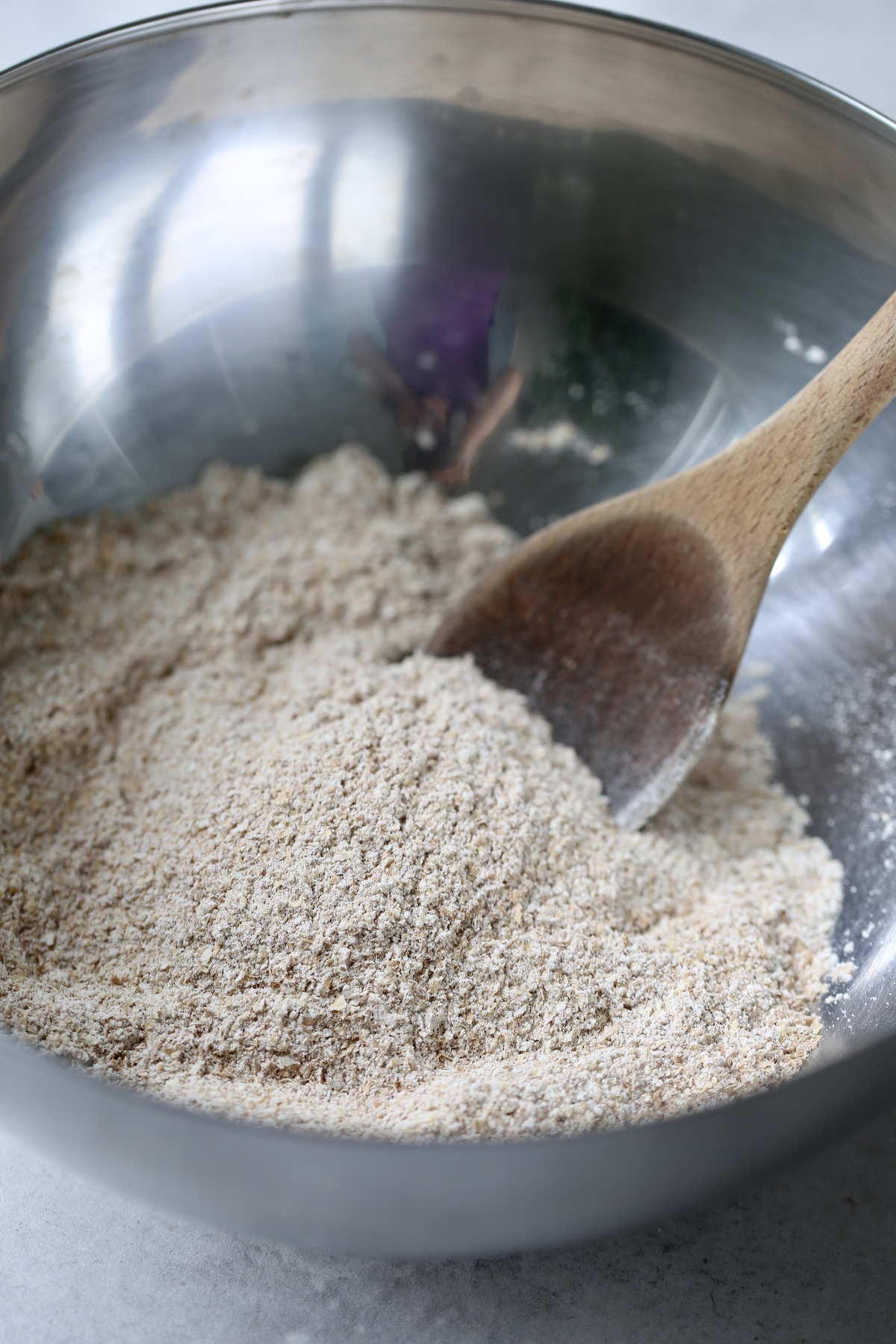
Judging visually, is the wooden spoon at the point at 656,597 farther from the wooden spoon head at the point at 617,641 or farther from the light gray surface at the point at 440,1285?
the light gray surface at the point at 440,1285

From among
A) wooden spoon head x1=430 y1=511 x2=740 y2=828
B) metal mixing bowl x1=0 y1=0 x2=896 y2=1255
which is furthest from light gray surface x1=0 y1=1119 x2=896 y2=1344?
wooden spoon head x1=430 y1=511 x2=740 y2=828

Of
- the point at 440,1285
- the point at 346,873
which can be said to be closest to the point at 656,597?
the point at 346,873

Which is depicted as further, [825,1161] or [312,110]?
[312,110]

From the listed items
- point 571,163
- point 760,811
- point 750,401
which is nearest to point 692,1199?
point 760,811

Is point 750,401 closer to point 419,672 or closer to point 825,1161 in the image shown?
point 419,672

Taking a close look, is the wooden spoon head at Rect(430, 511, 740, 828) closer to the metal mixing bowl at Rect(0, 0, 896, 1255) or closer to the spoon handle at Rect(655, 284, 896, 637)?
the spoon handle at Rect(655, 284, 896, 637)

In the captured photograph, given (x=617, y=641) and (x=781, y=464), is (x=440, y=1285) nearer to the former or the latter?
(x=617, y=641)

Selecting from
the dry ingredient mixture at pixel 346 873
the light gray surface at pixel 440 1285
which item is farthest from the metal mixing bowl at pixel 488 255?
the light gray surface at pixel 440 1285
